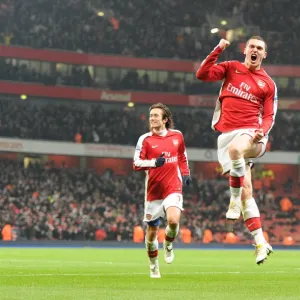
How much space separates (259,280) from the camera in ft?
43.3

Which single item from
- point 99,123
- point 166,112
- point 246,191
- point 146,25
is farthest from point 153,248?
point 146,25

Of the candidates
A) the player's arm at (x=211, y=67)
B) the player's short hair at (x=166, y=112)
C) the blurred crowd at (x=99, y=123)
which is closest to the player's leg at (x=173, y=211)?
the player's short hair at (x=166, y=112)

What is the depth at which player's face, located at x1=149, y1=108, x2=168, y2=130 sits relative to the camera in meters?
14.2

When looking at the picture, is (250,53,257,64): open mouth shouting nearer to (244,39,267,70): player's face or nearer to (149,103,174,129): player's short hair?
(244,39,267,70): player's face

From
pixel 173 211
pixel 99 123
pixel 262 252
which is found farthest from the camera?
pixel 99 123

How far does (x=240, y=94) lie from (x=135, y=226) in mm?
33833

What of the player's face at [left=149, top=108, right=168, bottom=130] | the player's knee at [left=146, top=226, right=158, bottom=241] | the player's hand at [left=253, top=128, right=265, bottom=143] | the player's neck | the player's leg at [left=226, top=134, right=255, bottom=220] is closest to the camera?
the player's hand at [left=253, top=128, right=265, bottom=143]

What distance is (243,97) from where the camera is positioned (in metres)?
12.4

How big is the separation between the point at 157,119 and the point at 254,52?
106 inches

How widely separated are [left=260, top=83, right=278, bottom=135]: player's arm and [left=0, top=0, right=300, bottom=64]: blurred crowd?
46152 millimetres

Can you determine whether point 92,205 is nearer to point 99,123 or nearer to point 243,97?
point 99,123

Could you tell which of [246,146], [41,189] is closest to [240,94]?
[246,146]

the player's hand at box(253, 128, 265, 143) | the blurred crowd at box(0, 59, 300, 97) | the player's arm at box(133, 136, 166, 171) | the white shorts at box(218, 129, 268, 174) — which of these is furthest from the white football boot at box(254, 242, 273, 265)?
the blurred crowd at box(0, 59, 300, 97)

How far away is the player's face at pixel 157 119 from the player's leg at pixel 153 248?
62.5 inches
